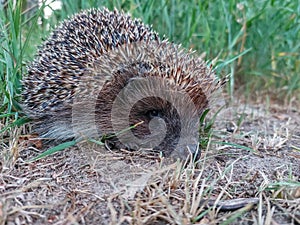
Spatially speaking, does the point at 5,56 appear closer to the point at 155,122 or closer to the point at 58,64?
the point at 58,64

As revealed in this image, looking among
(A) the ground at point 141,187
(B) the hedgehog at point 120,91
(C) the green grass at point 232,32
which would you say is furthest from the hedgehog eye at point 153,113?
(C) the green grass at point 232,32

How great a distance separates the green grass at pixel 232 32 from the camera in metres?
4.18

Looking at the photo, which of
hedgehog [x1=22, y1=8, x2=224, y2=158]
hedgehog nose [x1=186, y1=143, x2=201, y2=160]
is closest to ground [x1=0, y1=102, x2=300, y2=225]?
hedgehog nose [x1=186, y1=143, x2=201, y2=160]

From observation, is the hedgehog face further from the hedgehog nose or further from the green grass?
the green grass

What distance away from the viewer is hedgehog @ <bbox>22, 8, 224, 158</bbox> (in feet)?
9.10

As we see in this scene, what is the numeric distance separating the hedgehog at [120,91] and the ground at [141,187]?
21cm

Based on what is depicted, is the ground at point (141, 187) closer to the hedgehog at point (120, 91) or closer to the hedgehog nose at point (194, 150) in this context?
the hedgehog nose at point (194, 150)

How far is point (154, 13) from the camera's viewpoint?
4.55 meters

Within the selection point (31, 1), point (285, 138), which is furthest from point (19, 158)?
point (31, 1)

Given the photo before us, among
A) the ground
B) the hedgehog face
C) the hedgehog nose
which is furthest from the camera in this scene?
the hedgehog face

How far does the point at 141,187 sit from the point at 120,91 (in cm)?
96

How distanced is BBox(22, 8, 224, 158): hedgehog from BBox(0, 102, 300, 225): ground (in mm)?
207

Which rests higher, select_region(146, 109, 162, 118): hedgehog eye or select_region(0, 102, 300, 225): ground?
select_region(146, 109, 162, 118): hedgehog eye

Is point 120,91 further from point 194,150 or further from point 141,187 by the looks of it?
point 141,187
